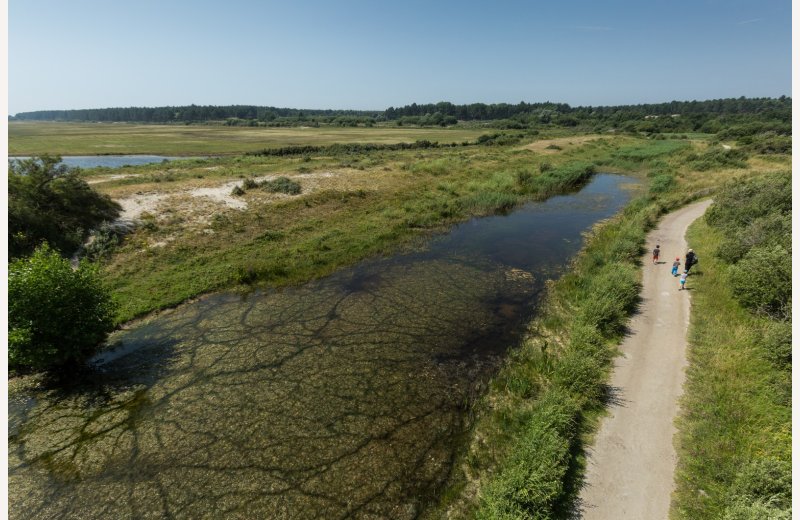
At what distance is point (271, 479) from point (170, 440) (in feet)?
13.3

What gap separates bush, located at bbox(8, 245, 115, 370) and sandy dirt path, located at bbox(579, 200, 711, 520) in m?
18.9

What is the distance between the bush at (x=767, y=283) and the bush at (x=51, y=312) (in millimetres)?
29764

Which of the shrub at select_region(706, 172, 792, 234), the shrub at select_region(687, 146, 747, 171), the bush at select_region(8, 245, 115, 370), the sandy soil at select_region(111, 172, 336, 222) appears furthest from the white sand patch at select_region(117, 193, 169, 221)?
the shrub at select_region(687, 146, 747, 171)

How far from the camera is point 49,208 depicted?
27984 mm

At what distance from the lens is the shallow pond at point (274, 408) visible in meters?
10.9

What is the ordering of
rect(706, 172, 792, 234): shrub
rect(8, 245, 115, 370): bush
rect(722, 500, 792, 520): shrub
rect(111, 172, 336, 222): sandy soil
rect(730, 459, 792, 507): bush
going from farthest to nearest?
rect(111, 172, 336, 222): sandy soil < rect(706, 172, 792, 234): shrub < rect(8, 245, 115, 370): bush < rect(730, 459, 792, 507): bush < rect(722, 500, 792, 520): shrub

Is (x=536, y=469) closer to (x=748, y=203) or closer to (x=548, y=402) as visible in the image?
(x=548, y=402)

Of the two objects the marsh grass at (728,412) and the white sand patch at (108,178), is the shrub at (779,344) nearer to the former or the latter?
the marsh grass at (728,412)

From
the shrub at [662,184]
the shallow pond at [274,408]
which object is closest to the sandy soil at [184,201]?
the shallow pond at [274,408]

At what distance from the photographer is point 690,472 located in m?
10.8

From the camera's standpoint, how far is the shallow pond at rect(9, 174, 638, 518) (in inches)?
431

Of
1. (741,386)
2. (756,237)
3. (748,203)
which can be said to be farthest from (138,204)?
(748,203)

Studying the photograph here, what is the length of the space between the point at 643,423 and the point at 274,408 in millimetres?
12867

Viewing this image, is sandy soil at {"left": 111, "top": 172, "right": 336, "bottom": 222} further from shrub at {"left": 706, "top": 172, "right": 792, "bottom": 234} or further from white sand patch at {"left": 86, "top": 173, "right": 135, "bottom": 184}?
shrub at {"left": 706, "top": 172, "right": 792, "bottom": 234}
